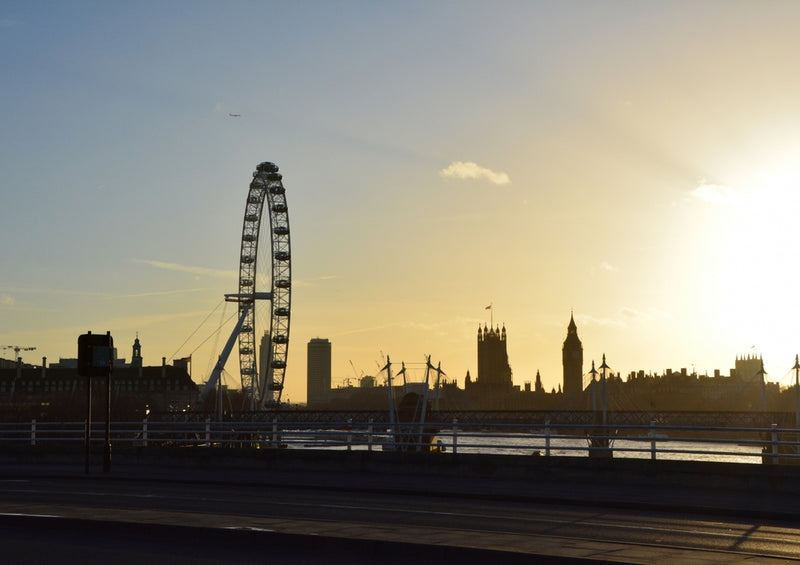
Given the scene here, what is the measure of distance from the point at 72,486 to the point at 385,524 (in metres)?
13.2

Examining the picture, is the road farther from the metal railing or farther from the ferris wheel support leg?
the ferris wheel support leg

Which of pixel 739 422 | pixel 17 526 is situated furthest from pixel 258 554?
pixel 739 422

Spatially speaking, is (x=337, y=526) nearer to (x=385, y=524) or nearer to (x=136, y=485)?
(x=385, y=524)

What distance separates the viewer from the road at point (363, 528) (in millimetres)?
15477

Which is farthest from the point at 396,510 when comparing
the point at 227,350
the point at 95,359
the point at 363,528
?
the point at 227,350

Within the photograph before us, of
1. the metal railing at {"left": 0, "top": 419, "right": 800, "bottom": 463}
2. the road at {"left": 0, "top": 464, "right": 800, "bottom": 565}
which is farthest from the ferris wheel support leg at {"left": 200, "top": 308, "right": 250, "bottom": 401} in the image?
the road at {"left": 0, "top": 464, "right": 800, "bottom": 565}

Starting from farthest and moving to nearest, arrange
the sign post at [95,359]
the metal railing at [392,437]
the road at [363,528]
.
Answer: the sign post at [95,359], the metal railing at [392,437], the road at [363,528]

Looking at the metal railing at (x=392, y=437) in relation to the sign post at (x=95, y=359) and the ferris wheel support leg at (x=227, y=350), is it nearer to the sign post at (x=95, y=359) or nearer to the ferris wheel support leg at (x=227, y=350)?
the sign post at (x=95, y=359)

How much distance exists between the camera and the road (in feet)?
50.8

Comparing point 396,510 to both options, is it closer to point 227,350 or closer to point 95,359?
point 95,359

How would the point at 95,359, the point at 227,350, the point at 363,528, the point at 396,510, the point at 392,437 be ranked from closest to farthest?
1. the point at 363,528
2. the point at 396,510
3. the point at 95,359
4. the point at 392,437
5. the point at 227,350

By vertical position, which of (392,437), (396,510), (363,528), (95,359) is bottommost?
(396,510)

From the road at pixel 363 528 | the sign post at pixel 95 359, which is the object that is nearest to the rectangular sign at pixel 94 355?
the sign post at pixel 95 359

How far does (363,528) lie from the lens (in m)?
18.0
